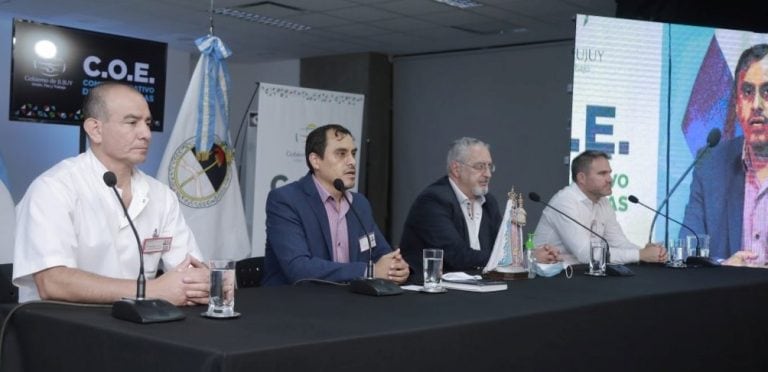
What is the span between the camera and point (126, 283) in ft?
6.30

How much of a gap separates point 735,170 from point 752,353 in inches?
82.6

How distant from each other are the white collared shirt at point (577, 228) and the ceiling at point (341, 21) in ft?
11.1

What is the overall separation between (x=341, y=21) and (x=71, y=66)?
254 centimetres

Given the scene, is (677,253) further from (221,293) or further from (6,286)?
(6,286)

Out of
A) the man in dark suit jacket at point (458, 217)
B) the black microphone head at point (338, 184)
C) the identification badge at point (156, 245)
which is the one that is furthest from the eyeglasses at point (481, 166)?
the identification badge at point (156, 245)

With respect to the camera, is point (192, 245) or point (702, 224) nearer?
point (192, 245)

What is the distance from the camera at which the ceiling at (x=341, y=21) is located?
24.6 ft

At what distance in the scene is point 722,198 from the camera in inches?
192

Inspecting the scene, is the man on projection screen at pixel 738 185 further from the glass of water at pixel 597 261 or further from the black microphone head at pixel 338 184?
the black microphone head at pixel 338 184

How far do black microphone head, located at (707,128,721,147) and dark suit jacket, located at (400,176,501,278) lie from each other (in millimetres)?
1642

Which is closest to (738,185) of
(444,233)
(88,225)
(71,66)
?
(444,233)

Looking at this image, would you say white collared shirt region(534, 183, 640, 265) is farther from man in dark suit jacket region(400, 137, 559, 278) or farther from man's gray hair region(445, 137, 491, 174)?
man's gray hair region(445, 137, 491, 174)

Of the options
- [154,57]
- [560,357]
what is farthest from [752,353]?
[154,57]

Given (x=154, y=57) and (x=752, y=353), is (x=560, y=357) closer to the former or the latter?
(x=752, y=353)
